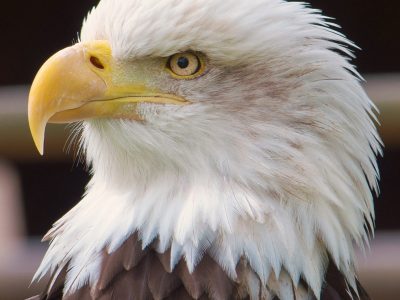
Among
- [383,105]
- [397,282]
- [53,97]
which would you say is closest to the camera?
[53,97]

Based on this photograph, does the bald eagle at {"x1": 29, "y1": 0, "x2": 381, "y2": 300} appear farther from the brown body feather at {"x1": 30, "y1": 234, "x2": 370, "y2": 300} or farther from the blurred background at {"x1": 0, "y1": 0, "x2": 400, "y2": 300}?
the blurred background at {"x1": 0, "y1": 0, "x2": 400, "y2": 300}

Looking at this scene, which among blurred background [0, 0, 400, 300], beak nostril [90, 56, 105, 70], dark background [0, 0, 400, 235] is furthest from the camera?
dark background [0, 0, 400, 235]

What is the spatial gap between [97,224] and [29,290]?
2.49 metres

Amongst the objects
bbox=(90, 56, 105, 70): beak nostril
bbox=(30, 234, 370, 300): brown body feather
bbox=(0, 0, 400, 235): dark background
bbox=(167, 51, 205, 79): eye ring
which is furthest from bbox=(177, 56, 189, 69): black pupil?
bbox=(0, 0, 400, 235): dark background

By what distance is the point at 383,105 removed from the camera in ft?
16.3

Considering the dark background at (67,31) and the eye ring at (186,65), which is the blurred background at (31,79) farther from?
the eye ring at (186,65)

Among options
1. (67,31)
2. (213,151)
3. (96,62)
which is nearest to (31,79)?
(67,31)

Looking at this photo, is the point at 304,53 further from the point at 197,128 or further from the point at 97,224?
the point at 97,224

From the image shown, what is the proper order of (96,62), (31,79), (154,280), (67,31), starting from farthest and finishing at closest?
(31,79) < (67,31) < (96,62) < (154,280)

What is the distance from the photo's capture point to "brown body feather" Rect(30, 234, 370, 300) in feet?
9.72

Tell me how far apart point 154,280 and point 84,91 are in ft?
1.84

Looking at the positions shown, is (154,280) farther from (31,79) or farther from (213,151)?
(31,79)

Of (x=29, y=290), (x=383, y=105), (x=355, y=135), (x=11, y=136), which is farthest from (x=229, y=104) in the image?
(x=29, y=290)

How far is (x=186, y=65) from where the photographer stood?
3109 mm
